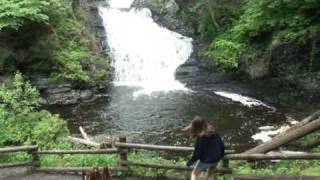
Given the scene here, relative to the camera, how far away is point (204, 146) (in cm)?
848

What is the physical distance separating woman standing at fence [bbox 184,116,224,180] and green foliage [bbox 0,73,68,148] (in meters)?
7.79

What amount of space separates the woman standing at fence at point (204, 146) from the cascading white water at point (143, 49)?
62.0 feet

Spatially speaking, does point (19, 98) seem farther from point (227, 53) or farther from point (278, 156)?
point (227, 53)

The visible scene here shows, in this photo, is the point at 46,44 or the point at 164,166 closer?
the point at 164,166

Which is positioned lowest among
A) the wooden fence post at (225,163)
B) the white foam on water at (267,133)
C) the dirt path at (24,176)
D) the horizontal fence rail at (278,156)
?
the white foam on water at (267,133)

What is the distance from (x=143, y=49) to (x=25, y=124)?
15936mm

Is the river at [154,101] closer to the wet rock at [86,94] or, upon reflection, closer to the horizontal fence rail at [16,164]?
the wet rock at [86,94]

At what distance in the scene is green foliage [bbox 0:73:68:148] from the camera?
52.6 feet

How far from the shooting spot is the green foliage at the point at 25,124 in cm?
A: 1603

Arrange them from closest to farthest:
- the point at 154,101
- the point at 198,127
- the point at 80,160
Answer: the point at 198,127 < the point at 80,160 < the point at 154,101

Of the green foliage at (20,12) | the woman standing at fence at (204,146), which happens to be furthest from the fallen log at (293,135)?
the green foliage at (20,12)

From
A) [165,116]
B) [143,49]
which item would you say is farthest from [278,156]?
[143,49]

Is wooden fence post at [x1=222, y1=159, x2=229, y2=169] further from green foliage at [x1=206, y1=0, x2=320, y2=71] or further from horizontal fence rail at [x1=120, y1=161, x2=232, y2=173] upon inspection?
green foliage at [x1=206, y1=0, x2=320, y2=71]

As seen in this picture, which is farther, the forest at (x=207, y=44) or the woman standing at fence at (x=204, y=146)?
the forest at (x=207, y=44)
